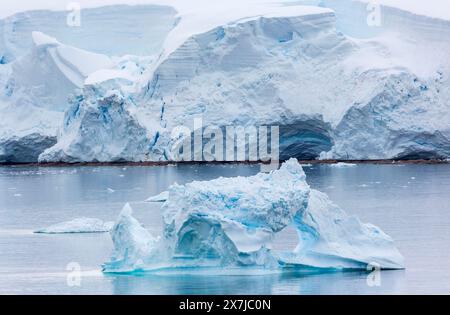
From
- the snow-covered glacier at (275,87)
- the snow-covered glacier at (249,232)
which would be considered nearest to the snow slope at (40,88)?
the snow-covered glacier at (275,87)

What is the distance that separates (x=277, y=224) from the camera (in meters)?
8.44

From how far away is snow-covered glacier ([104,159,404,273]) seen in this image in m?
8.38

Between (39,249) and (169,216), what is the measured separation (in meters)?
3.13

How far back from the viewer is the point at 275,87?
91.8ft

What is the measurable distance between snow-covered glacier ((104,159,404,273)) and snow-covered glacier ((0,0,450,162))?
17.4 m

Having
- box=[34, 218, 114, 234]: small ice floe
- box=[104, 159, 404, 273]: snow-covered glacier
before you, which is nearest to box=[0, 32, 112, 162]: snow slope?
box=[34, 218, 114, 234]: small ice floe

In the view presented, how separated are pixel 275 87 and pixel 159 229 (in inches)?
607

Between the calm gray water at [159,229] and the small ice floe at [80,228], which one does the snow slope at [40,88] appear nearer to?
the calm gray water at [159,229]

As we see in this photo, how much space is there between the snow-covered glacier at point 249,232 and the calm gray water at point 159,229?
0.55 feet

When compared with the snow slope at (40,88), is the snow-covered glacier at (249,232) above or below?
below

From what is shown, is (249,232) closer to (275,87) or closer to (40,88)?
(275,87)

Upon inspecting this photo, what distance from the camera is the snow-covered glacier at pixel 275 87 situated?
86.7ft

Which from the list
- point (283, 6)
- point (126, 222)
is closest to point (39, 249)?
point (126, 222)

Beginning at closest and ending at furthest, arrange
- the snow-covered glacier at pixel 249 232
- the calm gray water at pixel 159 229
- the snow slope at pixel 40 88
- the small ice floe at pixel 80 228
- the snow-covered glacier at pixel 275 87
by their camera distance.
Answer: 1. the calm gray water at pixel 159 229
2. the snow-covered glacier at pixel 249 232
3. the small ice floe at pixel 80 228
4. the snow-covered glacier at pixel 275 87
5. the snow slope at pixel 40 88
